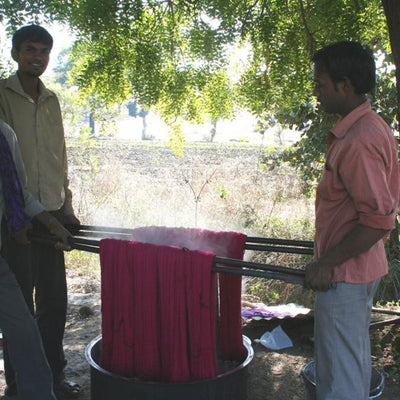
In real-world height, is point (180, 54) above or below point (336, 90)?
above

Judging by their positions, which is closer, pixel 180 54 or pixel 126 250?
pixel 126 250

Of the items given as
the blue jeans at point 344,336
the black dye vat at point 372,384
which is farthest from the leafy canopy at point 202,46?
the blue jeans at point 344,336

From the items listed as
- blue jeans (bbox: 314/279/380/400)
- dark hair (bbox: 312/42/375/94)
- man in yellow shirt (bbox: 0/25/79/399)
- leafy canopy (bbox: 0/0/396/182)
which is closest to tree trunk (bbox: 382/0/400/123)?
leafy canopy (bbox: 0/0/396/182)

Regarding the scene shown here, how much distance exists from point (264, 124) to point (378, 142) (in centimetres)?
448

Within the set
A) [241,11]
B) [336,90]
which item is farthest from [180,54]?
[336,90]

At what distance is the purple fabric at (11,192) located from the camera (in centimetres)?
278

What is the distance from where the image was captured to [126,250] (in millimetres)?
2668

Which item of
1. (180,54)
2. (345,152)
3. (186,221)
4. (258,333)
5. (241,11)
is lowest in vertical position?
(258,333)

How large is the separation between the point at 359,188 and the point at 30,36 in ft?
7.51

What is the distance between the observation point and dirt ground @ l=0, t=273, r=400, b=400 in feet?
12.0

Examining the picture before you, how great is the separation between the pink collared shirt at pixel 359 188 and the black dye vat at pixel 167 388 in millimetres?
907

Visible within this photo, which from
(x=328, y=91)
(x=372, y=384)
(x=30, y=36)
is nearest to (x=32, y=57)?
(x=30, y=36)

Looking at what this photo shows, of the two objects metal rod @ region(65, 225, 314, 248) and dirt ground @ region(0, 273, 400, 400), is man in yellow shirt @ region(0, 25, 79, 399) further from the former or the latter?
dirt ground @ region(0, 273, 400, 400)

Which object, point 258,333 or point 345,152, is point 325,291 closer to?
point 345,152
